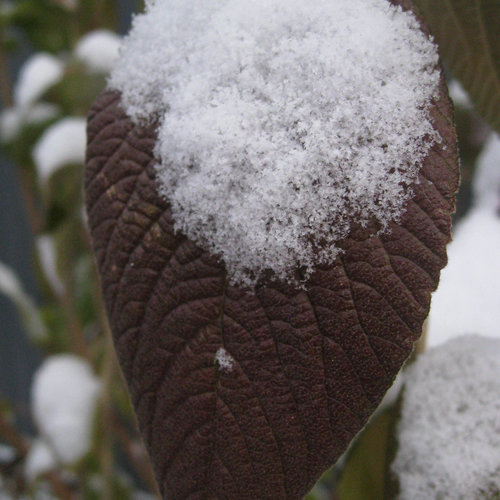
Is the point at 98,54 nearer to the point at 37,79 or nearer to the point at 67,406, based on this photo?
A: the point at 37,79

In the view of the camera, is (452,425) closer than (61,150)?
Yes

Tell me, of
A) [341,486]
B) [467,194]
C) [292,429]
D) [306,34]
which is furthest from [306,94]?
[467,194]

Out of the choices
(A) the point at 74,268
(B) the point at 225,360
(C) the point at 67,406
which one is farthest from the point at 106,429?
(B) the point at 225,360

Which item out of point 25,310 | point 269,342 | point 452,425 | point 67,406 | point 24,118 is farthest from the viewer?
point 25,310

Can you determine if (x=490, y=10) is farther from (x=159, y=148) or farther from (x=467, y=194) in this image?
(x=467, y=194)

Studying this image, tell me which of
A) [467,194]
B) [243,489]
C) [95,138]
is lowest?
[243,489]

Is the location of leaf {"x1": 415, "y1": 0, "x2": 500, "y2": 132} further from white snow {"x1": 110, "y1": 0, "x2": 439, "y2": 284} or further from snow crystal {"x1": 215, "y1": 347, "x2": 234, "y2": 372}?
snow crystal {"x1": 215, "y1": 347, "x2": 234, "y2": 372}
